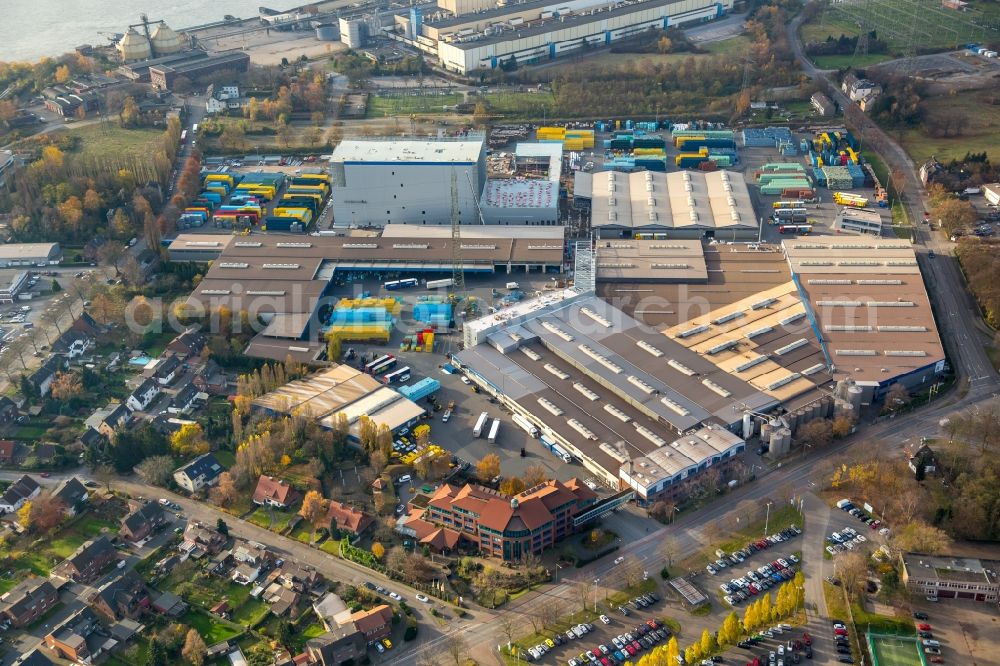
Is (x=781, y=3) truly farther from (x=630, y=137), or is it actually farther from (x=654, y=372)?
(x=654, y=372)

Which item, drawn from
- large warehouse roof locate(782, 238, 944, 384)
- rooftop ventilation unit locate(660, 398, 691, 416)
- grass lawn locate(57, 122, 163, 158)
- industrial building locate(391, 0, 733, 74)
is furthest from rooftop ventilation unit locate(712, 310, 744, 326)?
industrial building locate(391, 0, 733, 74)

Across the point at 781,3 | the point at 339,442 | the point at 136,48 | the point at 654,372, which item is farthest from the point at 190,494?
the point at 781,3

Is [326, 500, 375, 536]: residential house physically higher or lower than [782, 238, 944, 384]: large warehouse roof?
lower

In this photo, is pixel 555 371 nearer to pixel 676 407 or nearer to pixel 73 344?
pixel 676 407

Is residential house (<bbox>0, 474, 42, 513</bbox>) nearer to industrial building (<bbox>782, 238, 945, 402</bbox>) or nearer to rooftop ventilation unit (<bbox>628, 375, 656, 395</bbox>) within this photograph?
rooftop ventilation unit (<bbox>628, 375, 656, 395</bbox>)

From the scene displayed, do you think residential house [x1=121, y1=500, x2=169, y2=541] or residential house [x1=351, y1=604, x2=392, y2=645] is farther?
residential house [x1=121, y1=500, x2=169, y2=541]

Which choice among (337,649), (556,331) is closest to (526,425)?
(556,331)

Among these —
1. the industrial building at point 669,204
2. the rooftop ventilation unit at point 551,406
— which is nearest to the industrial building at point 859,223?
the industrial building at point 669,204
